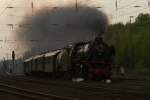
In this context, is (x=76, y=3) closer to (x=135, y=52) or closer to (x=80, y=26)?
(x=80, y=26)

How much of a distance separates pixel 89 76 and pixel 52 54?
7.63 m

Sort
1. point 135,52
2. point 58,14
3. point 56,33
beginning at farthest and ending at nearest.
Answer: point 135,52 → point 56,33 → point 58,14

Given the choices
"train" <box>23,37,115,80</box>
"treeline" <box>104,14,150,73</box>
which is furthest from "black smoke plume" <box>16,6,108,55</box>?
"treeline" <box>104,14,150,73</box>

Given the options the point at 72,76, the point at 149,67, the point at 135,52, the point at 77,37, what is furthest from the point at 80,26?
the point at 135,52

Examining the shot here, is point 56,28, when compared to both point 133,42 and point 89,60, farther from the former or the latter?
point 133,42

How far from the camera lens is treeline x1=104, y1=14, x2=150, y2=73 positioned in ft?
210

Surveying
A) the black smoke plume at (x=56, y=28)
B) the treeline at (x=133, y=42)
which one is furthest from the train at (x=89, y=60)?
the treeline at (x=133, y=42)

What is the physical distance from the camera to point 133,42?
7219cm

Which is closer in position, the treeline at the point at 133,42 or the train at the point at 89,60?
the train at the point at 89,60

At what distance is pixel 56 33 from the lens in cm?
3353

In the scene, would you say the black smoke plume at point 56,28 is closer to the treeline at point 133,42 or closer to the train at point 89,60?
the train at point 89,60

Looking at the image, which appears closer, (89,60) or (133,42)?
(89,60)

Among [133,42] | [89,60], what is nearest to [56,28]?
[89,60]

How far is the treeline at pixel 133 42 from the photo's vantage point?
210 ft
